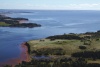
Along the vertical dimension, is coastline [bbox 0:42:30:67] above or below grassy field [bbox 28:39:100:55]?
below

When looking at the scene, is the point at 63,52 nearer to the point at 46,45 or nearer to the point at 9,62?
the point at 46,45

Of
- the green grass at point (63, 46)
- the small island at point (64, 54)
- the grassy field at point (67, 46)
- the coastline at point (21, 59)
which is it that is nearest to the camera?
the small island at point (64, 54)

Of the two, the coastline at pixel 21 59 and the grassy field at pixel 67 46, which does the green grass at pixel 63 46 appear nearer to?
the grassy field at pixel 67 46

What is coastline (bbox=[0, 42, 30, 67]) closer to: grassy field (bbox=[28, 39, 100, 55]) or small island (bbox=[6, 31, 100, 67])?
small island (bbox=[6, 31, 100, 67])

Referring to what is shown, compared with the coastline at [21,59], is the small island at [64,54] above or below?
above

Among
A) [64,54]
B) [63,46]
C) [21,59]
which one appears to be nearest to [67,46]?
[63,46]

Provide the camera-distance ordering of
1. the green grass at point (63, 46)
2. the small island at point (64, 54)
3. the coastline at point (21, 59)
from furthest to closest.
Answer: the green grass at point (63, 46) → the coastline at point (21, 59) → the small island at point (64, 54)

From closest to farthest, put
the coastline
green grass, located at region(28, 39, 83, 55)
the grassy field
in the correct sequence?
1. the coastline
2. green grass, located at region(28, 39, 83, 55)
3. the grassy field

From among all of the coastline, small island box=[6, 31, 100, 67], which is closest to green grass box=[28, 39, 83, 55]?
small island box=[6, 31, 100, 67]

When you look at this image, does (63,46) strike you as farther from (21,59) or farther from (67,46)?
(21,59)

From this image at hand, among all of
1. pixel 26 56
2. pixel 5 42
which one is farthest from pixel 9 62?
pixel 5 42

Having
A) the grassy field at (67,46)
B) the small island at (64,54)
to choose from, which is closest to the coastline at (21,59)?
the small island at (64,54)
